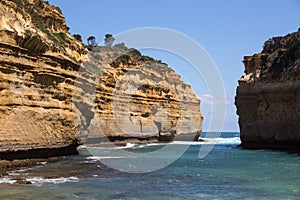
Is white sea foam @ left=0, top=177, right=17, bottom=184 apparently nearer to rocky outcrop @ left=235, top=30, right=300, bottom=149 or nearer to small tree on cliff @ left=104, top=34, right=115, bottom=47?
rocky outcrop @ left=235, top=30, right=300, bottom=149

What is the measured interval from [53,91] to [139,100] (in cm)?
2550

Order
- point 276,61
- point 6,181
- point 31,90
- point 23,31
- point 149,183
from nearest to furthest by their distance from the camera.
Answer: point 6,181, point 149,183, point 23,31, point 31,90, point 276,61

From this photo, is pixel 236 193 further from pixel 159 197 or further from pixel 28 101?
pixel 28 101

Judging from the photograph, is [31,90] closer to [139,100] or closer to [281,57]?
[139,100]

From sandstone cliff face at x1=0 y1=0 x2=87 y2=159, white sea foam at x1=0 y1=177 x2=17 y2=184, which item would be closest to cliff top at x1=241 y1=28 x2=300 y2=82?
sandstone cliff face at x1=0 y1=0 x2=87 y2=159

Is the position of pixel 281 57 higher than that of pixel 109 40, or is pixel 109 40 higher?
pixel 109 40

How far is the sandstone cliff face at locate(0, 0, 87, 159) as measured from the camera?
1892 cm

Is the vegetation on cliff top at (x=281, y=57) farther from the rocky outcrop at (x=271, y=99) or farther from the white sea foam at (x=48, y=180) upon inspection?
the white sea foam at (x=48, y=180)

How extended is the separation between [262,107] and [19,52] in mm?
26285

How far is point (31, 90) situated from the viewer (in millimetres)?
21094

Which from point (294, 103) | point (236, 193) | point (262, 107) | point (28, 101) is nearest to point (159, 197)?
point (236, 193)

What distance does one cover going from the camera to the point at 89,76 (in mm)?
32625

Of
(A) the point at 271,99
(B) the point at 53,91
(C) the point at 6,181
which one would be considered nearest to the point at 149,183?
(C) the point at 6,181

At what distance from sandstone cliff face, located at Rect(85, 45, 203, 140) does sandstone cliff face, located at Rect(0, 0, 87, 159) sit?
32.2 ft
